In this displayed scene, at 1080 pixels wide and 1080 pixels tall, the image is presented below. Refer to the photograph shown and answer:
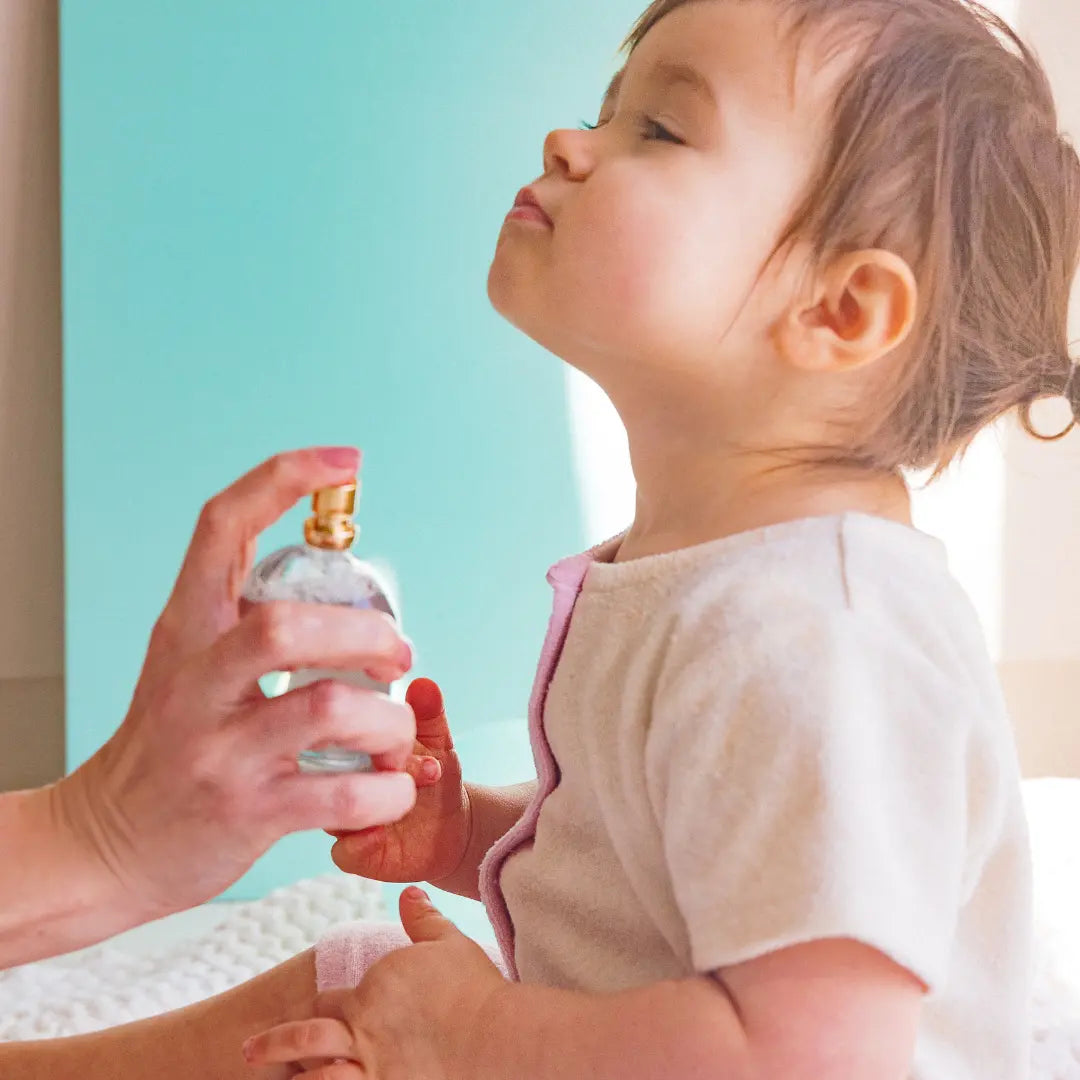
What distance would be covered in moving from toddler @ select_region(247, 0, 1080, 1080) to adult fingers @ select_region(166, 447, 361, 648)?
0.18 m

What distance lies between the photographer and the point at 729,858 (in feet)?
1.82

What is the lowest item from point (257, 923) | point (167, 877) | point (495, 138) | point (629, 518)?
point (257, 923)

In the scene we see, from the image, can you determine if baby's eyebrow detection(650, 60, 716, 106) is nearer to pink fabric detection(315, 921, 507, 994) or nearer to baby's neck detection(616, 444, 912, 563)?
baby's neck detection(616, 444, 912, 563)

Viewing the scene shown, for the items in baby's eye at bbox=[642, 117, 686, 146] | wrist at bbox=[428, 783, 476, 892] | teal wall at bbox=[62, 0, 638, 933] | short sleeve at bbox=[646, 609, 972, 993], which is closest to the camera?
short sleeve at bbox=[646, 609, 972, 993]

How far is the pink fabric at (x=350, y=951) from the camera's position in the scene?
806mm

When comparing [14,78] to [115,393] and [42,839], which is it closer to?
[115,393]

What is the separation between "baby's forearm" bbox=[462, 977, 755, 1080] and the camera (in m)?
0.55

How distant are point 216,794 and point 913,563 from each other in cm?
36

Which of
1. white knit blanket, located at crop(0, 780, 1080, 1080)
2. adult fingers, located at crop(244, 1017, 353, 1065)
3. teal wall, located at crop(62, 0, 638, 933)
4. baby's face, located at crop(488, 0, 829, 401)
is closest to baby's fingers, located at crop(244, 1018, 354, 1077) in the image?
adult fingers, located at crop(244, 1017, 353, 1065)

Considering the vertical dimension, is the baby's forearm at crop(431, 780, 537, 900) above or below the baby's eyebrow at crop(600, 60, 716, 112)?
below

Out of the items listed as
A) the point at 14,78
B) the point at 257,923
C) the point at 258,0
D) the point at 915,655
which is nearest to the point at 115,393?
the point at 14,78

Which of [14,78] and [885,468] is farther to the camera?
[14,78]

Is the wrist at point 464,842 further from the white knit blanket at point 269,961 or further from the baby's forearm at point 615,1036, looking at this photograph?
the white knit blanket at point 269,961

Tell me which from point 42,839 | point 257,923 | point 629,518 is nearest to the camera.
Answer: point 42,839
